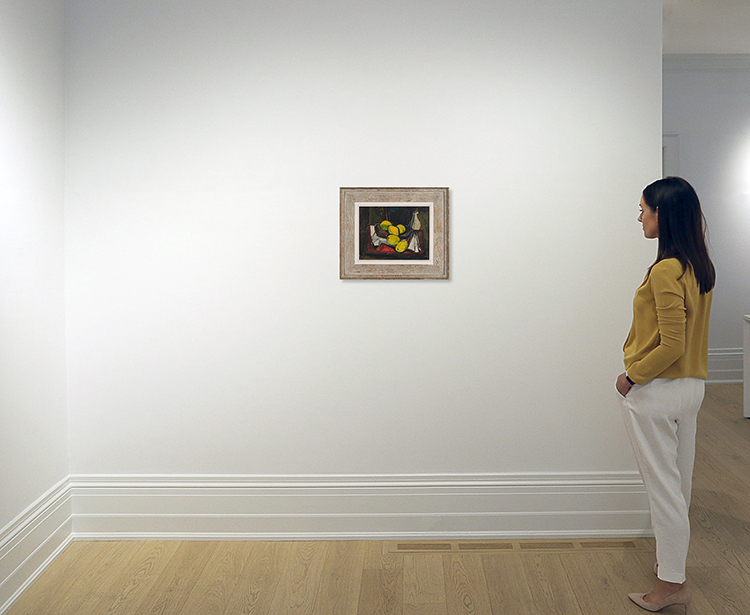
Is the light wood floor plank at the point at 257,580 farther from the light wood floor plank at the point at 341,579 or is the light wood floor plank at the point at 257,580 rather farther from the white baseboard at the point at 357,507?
the light wood floor plank at the point at 341,579

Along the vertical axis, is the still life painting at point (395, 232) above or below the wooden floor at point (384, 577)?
above

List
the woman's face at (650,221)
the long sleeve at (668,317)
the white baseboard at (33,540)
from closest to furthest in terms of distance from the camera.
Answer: the long sleeve at (668,317) < the woman's face at (650,221) < the white baseboard at (33,540)

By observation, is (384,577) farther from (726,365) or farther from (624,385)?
(726,365)

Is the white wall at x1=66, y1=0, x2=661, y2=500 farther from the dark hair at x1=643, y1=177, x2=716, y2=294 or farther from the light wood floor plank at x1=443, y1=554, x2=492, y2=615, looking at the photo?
the dark hair at x1=643, y1=177, x2=716, y2=294

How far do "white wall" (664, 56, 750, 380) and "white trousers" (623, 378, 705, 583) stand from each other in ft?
14.4

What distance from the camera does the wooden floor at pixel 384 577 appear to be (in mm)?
2352

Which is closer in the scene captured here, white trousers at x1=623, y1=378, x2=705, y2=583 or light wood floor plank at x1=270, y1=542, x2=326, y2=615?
white trousers at x1=623, y1=378, x2=705, y2=583

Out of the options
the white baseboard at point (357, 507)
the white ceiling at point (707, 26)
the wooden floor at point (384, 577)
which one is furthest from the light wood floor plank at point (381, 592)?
the white ceiling at point (707, 26)

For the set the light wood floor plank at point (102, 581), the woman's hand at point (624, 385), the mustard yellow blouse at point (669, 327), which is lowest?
the light wood floor plank at point (102, 581)

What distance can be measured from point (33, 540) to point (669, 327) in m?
2.69

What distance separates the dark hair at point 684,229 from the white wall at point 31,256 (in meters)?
2.52

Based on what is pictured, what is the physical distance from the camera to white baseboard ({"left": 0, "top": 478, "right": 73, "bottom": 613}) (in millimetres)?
2387

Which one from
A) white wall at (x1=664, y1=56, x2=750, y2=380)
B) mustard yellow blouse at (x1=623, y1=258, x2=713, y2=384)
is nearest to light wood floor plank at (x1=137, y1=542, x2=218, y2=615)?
mustard yellow blouse at (x1=623, y1=258, x2=713, y2=384)

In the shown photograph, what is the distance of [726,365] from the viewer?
605cm
